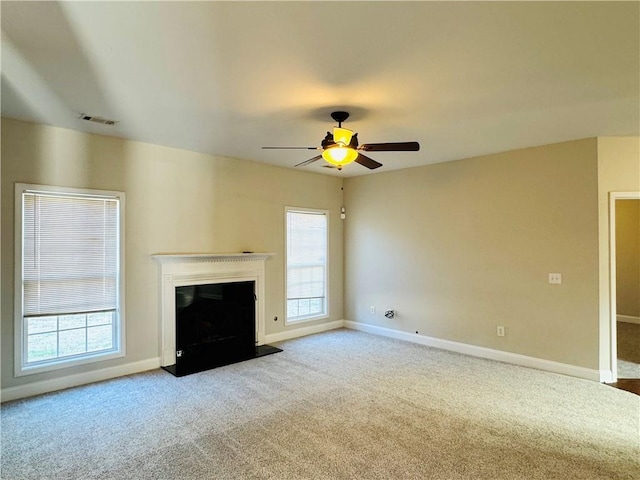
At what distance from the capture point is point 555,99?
3.15 meters

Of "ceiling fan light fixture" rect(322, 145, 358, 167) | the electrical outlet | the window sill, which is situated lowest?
the window sill

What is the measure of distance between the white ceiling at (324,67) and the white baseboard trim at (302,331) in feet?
10.2

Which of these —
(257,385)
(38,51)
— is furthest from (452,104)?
(257,385)

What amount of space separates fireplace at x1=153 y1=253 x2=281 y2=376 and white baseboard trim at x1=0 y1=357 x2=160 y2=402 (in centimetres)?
24

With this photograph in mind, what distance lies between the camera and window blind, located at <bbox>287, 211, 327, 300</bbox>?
6.11 m

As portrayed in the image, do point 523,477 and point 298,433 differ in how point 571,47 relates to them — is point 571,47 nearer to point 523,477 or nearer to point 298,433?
point 523,477

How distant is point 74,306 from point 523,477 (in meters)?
4.37

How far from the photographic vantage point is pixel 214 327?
5.05 meters

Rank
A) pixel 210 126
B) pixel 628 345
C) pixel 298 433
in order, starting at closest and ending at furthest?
pixel 298 433 → pixel 210 126 → pixel 628 345

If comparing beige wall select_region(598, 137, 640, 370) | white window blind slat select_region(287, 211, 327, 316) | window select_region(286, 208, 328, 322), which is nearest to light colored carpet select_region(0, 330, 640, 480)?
beige wall select_region(598, 137, 640, 370)

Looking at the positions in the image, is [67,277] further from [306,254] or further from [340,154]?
[306,254]

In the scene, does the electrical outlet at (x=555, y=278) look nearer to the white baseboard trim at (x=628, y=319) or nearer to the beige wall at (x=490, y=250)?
the beige wall at (x=490, y=250)

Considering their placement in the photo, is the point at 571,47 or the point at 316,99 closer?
the point at 571,47

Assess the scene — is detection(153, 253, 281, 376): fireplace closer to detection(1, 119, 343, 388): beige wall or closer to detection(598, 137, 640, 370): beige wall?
detection(1, 119, 343, 388): beige wall
